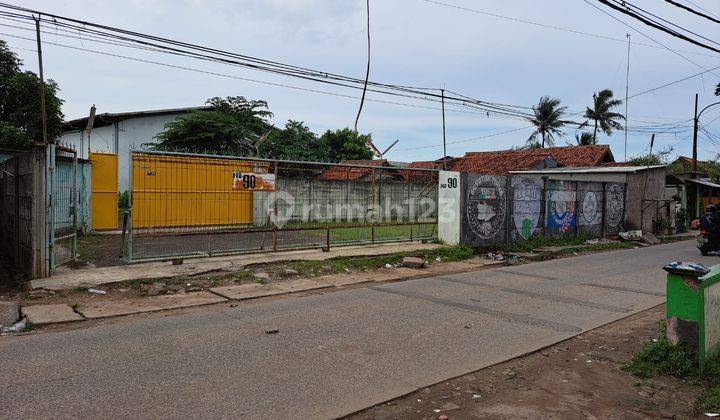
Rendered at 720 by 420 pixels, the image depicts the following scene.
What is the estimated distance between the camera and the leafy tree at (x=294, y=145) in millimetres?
36125

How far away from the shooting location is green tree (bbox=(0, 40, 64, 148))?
21.6 m

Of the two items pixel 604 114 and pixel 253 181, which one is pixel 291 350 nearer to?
pixel 253 181

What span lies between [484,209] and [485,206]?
10 cm

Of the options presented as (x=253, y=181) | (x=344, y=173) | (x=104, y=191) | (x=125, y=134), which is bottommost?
(x=104, y=191)

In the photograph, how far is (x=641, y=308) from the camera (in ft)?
26.0

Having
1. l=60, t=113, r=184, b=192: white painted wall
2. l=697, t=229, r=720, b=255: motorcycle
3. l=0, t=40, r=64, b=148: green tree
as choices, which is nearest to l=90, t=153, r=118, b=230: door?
l=0, t=40, r=64, b=148: green tree

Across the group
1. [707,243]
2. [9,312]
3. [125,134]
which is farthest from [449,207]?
[125,134]

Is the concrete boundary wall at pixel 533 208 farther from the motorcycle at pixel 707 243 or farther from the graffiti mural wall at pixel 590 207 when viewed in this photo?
the motorcycle at pixel 707 243

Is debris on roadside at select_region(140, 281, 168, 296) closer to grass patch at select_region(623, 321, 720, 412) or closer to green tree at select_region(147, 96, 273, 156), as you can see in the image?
grass patch at select_region(623, 321, 720, 412)

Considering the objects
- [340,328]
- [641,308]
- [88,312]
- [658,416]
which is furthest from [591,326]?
[88,312]

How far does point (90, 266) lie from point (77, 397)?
6543 mm

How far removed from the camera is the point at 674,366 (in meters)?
4.90

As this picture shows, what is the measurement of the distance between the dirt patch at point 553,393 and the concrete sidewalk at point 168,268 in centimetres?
639

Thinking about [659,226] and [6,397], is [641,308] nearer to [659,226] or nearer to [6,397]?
[6,397]
